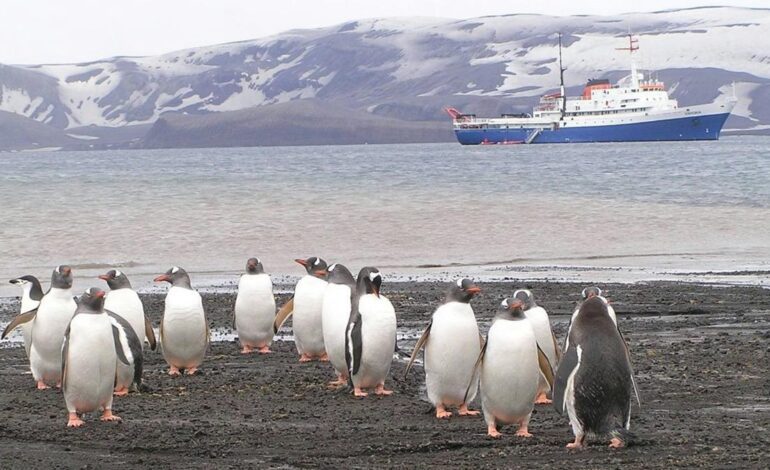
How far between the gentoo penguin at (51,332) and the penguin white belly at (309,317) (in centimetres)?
197

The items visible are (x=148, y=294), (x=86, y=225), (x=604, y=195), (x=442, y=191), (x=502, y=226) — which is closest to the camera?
(x=148, y=294)

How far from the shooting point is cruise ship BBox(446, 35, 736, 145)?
10575 cm

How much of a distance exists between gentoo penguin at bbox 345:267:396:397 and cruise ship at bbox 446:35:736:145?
9761cm

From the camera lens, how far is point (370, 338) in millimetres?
8445

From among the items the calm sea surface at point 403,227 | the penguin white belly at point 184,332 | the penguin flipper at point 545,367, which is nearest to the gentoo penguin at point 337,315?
the penguin white belly at point 184,332

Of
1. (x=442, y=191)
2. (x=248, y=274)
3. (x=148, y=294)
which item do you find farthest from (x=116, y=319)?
(x=442, y=191)

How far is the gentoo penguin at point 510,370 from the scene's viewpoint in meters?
7.04

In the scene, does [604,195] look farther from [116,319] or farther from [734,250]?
[116,319]

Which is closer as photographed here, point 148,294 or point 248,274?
point 248,274

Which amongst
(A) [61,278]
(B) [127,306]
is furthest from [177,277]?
(A) [61,278]

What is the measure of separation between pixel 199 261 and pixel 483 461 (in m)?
15.2

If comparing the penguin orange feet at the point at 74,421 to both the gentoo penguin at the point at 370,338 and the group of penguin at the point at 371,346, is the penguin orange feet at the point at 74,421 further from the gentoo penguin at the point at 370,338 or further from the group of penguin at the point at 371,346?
the gentoo penguin at the point at 370,338

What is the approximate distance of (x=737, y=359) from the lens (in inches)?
352

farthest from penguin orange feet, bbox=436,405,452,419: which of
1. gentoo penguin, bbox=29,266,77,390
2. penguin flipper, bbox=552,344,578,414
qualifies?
gentoo penguin, bbox=29,266,77,390
